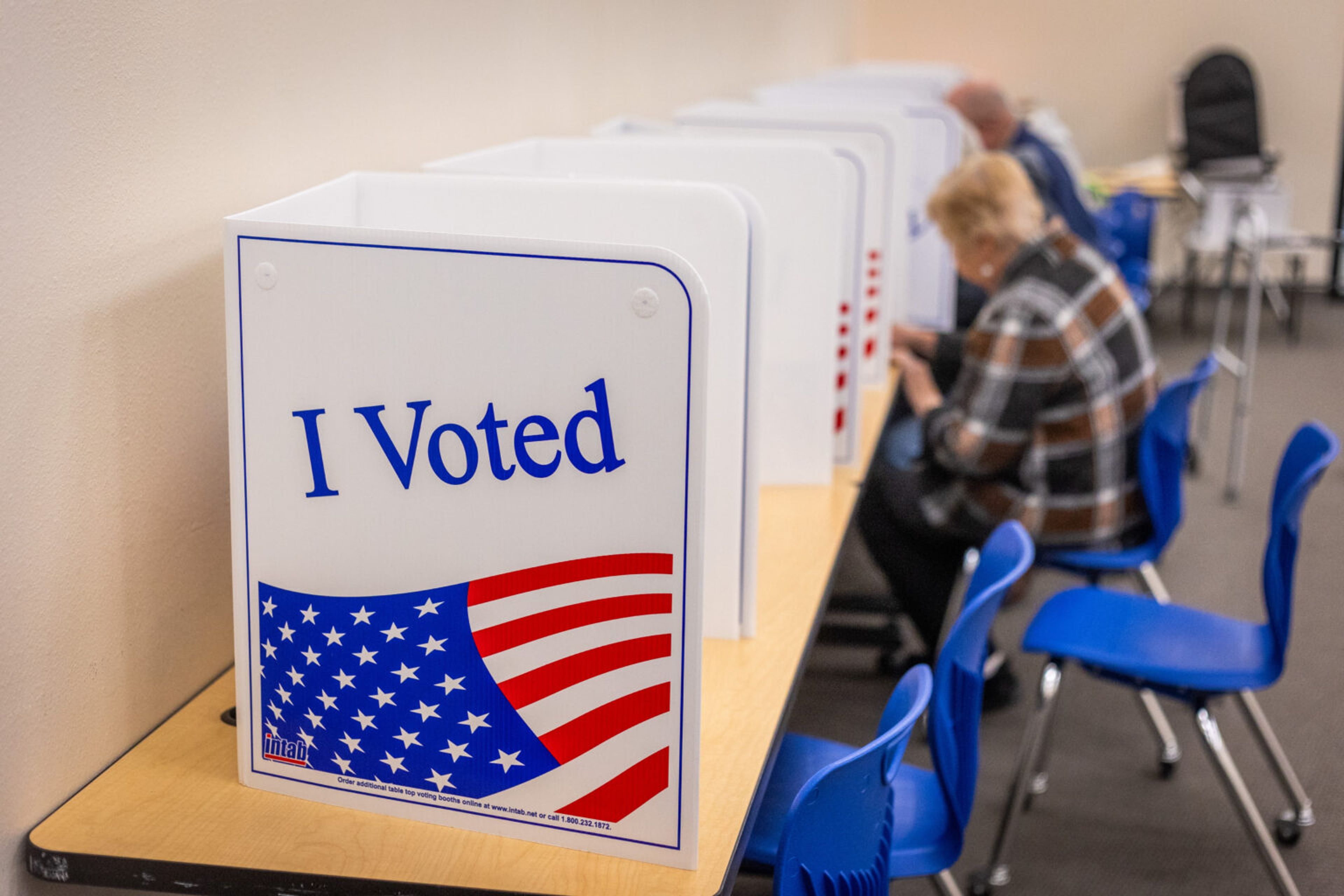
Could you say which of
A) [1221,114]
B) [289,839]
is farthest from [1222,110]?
[289,839]

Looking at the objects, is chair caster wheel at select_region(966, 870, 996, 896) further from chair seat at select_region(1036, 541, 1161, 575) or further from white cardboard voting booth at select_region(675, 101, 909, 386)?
white cardboard voting booth at select_region(675, 101, 909, 386)

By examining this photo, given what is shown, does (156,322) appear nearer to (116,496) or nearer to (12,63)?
(116,496)

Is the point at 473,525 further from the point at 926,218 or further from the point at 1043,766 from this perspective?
the point at 926,218

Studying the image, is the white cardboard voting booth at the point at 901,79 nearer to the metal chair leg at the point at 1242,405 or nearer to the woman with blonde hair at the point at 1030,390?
the metal chair leg at the point at 1242,405

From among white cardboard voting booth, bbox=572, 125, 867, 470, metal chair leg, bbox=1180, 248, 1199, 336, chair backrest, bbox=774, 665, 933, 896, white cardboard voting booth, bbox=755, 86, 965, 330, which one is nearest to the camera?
chair backrest, bbox=774, 665, 933, 896

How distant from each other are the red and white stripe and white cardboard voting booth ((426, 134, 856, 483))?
71cm

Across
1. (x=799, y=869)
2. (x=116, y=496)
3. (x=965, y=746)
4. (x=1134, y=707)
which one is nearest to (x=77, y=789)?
(x=116, y=496)

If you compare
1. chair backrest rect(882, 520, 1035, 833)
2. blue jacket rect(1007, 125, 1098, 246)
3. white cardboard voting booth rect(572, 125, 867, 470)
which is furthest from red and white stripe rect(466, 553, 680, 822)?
blue jacket rect(1007, 125, 1098, 246)

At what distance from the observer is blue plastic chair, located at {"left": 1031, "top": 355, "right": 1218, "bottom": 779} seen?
2.62 meters

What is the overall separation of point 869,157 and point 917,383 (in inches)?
22.7

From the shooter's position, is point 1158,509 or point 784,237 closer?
point 784,237

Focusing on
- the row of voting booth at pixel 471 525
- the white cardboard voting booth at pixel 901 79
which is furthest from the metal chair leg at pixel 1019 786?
the white cardboard voting booth at pixel 901 79

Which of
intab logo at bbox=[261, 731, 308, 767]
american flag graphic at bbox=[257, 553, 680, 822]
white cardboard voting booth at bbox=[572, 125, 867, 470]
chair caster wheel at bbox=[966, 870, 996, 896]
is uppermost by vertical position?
white cardboard voting booth at bbox=[572, 125, 867, 470]

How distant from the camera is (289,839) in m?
1.13
